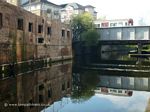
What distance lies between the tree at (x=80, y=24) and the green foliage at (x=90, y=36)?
6.50 ft

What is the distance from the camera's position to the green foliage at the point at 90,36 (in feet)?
149

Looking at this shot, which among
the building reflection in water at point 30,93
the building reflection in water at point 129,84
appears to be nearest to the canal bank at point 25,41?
the building reflection in water at point 30,93

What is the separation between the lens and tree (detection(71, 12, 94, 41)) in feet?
159

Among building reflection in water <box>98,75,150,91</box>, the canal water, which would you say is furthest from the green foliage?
the canal water

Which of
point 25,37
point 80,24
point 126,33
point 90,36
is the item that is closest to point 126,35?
point 126,33

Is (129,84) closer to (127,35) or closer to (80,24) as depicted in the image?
(127,35)

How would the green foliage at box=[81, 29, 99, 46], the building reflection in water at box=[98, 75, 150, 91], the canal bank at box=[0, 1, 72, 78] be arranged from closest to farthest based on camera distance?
1. the building reflection in water at box=[98, 75, 150, 91]
2. the canal bank at box=[0, 1, 72, 78]
3. the green foliage at box=[81, 29, 99, 46]

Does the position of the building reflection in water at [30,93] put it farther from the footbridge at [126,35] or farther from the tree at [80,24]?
the tree at [80,24]

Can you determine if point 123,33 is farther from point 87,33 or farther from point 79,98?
point 79,98

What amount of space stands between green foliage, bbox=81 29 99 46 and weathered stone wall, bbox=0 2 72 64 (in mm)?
9234

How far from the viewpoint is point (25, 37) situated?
25.7 m

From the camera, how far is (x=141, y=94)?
14602 millimetres

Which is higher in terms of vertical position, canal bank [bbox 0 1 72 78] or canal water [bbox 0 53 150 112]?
canal bank [bbox 0 1 72 78]

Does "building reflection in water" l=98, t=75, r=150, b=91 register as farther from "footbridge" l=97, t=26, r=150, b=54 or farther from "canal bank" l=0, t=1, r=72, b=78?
"footbridge" l=97, t=26, r=150, b=54
